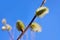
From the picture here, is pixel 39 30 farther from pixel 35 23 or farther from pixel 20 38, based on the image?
pixel 20 38

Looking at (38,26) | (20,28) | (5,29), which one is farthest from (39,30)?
(5,29)

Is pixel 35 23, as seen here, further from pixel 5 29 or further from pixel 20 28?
pixel 5 29

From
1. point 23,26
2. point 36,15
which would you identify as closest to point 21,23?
point 23,26

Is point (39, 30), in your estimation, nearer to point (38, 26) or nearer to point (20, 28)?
point (38, 26)

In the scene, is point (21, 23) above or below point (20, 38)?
above

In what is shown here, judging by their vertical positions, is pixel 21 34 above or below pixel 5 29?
below

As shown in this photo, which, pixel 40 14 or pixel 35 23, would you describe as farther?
pixel 35 23

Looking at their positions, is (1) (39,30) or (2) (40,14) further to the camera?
(1) (39,30)
